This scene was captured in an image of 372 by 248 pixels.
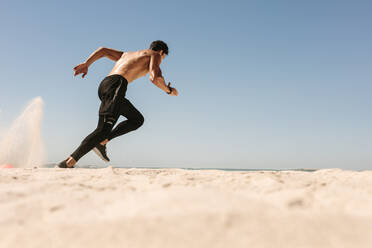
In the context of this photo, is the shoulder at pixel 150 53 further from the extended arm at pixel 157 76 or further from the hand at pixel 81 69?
the hand at pixel 81 69

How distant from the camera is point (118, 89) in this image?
11.6ft

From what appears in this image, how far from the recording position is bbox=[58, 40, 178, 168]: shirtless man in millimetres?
3458

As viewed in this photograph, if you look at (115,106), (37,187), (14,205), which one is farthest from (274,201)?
(115,106)

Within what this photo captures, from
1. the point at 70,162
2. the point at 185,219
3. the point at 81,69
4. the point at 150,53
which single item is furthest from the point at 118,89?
the point at 185,219

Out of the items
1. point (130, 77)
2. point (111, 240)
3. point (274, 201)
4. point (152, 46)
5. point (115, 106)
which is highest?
point (152, 46)

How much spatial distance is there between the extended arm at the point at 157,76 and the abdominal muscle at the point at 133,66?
5.1 inches

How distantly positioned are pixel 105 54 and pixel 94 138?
1.50 meters

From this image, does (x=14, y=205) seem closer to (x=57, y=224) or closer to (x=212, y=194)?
(x=57, y=224)

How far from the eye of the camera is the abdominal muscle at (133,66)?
3708 mm

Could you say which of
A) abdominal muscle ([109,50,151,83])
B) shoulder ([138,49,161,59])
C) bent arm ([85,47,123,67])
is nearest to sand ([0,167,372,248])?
abdominal muscle ([109,50,151,83])

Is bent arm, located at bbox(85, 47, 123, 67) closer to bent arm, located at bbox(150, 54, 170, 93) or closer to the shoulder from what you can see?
the shoulder

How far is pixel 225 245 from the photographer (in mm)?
873

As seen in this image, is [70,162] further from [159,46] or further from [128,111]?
[159,46]

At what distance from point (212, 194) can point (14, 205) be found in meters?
1.03
